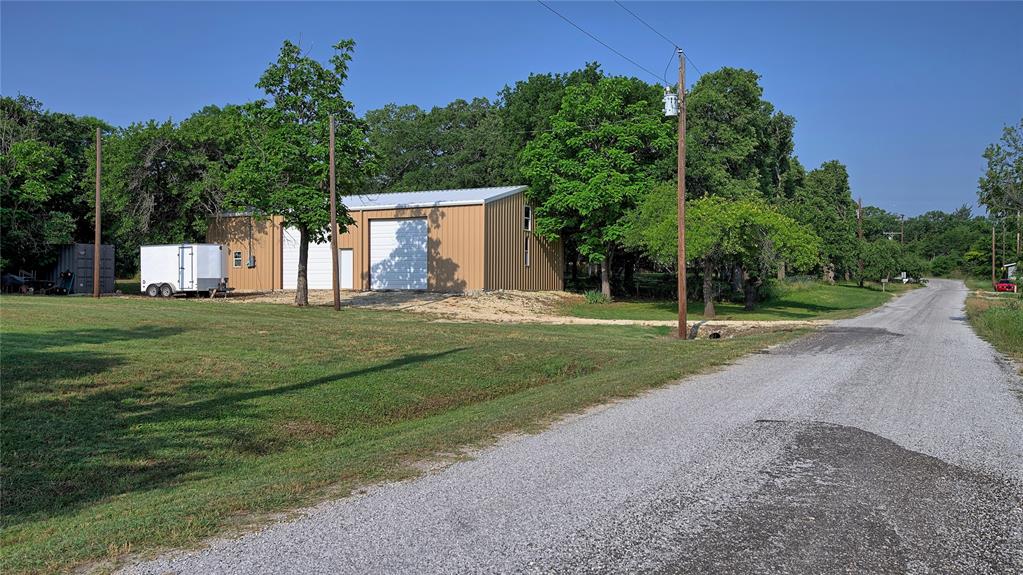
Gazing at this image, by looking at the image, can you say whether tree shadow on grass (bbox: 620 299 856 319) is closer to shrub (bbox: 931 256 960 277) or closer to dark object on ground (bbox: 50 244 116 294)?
dark object on ground (bbox: 50 244 116 294)

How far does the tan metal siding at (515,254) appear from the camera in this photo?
3609cm

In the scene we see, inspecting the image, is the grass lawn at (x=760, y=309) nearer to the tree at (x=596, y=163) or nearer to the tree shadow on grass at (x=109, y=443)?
the tree at (x=596, y=163)

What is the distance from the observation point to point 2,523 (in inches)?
234

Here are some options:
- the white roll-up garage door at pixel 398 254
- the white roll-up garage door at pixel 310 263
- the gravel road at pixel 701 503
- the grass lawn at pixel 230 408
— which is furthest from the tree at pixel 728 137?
the gravel road at pixel 701 503

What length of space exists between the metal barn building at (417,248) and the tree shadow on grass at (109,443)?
24803 mm

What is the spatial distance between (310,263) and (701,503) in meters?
36.0

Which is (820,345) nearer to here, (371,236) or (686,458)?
(686,458)

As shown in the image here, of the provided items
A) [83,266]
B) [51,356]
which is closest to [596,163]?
[83,266]

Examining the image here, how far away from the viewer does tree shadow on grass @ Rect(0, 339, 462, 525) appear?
278 inches

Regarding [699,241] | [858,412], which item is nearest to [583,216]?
[699,241]

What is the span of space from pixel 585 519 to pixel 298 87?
26.5m

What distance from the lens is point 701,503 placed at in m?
5.69

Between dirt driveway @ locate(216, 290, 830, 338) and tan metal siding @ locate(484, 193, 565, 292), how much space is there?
1.43 m

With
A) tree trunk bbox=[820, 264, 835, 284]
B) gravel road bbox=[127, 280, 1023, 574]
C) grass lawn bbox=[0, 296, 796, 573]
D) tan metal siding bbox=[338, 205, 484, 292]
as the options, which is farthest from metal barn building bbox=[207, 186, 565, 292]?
tree trunk bbox=[820, 264, 835, 284]
